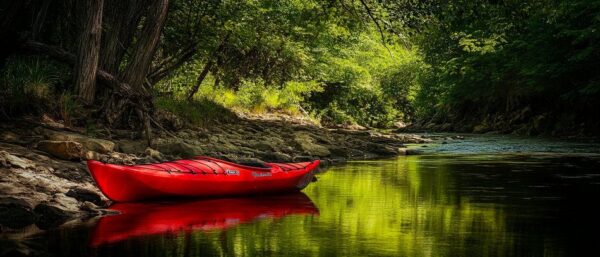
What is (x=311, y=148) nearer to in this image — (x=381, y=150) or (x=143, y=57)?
(x=381, y=150)

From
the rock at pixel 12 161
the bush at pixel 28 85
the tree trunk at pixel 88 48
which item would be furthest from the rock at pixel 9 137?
the tree trunk at pixel 88 48

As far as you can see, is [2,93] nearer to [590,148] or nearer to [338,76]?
[590,148]

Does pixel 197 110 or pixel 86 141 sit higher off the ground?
pixel 197 110

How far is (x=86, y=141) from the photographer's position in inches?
376

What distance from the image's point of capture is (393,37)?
13.7m

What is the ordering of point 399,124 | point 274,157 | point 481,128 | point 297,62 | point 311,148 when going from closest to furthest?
point 274,157 → point 311,148 → point 297,62 → point 481,128 → point 399,124

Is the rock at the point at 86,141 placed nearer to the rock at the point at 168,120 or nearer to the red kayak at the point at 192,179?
the red kayak at the point at 192,179

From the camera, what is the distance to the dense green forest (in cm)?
1116

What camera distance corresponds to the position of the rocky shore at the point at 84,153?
6.43 metres

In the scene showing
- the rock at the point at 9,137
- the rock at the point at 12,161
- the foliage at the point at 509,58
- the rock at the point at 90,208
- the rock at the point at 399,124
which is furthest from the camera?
the rock at the point at 399,124

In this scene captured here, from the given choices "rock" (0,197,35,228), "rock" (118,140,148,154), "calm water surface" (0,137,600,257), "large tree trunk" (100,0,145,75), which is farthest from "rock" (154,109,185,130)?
"rock" (0,197,35,228)

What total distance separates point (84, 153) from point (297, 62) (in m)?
14.4

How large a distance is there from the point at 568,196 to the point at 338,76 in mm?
19738

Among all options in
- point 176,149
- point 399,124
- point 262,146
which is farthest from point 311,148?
point 399,124
